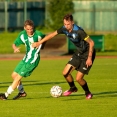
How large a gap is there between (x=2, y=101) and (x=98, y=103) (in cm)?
213

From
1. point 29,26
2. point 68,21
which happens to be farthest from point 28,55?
point 68,21

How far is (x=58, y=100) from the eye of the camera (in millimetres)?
14422

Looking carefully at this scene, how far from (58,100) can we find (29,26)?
5.87 ft

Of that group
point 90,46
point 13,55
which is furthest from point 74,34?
point 13,55

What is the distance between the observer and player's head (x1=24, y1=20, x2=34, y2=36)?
14.0 m

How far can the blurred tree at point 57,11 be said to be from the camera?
43281mm

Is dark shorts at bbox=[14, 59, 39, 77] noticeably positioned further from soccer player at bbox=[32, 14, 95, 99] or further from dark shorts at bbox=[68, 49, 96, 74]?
dark shorts at bbox=[68, 49, 96, 74]

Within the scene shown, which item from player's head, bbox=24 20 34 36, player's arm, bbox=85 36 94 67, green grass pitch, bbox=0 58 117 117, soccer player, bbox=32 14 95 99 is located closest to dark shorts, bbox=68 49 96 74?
soccer player, bbox=32 14 95 99

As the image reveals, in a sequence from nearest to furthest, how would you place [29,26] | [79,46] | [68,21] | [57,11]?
[68,21]
[29,26]
[79,46]
[57,11]

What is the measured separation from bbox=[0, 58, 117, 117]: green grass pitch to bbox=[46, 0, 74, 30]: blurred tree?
20.4 meters

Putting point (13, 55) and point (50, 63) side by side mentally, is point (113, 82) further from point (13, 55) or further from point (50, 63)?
point (13, 55)

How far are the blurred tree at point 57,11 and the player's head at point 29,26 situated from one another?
28.7 metres

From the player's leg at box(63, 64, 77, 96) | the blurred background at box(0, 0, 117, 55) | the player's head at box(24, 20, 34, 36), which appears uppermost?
the player's head at box(24, 20, 34, 36)

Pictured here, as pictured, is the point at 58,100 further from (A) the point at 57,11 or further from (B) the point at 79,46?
(A) the point at 57,11
